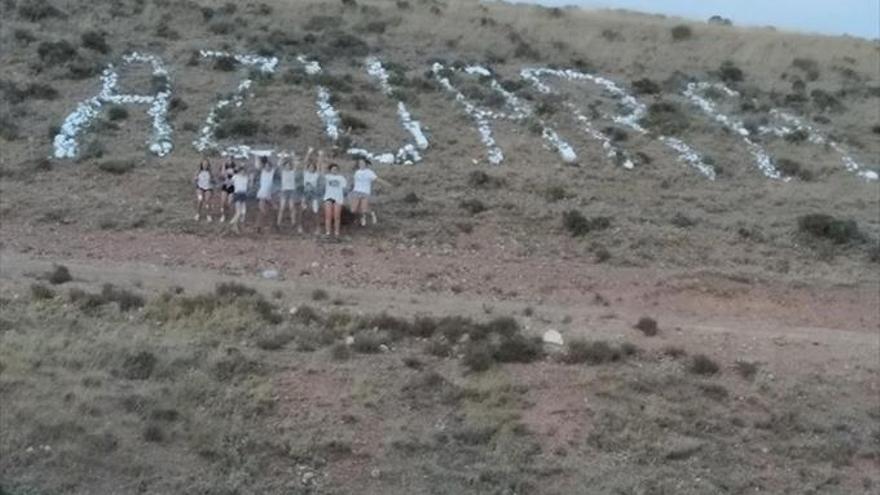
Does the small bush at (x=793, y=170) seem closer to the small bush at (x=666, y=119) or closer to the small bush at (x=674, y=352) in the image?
the small bush at (x=666, y=119)

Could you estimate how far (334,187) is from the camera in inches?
914

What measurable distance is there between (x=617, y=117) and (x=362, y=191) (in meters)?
12.8

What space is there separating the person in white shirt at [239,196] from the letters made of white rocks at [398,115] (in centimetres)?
499

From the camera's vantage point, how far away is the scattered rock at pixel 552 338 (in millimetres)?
17781

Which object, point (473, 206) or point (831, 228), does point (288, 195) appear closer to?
point (473, 206)

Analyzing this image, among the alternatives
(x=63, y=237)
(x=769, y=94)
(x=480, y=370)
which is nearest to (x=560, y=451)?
(x=480, y=370)

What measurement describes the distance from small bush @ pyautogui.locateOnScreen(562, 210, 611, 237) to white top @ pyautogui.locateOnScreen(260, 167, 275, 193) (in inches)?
204

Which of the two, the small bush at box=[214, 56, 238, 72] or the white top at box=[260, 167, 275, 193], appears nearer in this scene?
the white top at box=[260, 167, 275, 193]

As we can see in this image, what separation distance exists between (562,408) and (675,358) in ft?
7.23

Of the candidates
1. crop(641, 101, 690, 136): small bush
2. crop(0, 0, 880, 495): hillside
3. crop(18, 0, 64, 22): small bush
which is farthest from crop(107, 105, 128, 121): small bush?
crop(641, 101, 690, 136): small bush

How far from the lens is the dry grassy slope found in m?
24.9

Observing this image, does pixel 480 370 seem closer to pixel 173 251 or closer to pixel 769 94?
pixel 173 251

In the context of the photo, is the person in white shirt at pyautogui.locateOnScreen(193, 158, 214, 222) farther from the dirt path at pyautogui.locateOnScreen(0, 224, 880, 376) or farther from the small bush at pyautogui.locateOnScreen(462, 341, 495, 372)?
the small bush at pyautogui.locateOnScreen(462, 341, 495, 372)

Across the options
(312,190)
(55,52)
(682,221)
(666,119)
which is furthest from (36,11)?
(682,221)
